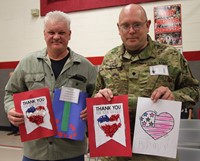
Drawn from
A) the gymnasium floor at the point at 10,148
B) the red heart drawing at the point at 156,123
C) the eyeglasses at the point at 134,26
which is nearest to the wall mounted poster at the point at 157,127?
the red heart drawing at the point at 156,123

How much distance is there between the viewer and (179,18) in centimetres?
427

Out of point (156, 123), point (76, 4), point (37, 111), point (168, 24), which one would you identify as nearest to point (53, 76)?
point (37, 111)

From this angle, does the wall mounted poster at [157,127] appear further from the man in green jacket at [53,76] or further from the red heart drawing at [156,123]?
the man in green jacket at [53,76]

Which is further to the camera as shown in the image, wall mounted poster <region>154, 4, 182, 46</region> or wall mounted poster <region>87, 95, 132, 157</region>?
wall mounted poster <region>154, 4, 182, 46</region>

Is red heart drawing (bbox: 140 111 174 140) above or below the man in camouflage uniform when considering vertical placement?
below

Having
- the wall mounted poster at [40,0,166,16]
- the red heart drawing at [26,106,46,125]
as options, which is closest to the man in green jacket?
the red heart drawing at [26,106,46,125]

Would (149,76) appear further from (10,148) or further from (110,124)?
(10,148)

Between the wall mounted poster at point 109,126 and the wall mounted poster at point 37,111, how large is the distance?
0.32m

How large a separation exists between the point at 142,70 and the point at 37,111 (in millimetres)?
693

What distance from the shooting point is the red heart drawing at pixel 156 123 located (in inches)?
53.2

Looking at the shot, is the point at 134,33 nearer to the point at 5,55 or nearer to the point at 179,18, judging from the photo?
the point at 179,18

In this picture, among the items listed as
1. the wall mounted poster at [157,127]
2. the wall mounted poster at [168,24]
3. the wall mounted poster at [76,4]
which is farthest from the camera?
the wall mounted poster at [76,4]

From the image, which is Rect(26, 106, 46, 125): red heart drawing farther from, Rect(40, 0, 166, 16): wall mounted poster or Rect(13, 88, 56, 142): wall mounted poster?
Rect(40, 0, 166, 16): wall mounted poster

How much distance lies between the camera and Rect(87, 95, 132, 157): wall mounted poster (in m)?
1.41
